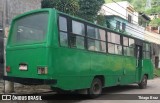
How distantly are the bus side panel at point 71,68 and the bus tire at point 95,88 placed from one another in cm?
36

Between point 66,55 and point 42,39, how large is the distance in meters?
1.02

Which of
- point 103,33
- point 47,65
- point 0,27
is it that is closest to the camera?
point 47,65

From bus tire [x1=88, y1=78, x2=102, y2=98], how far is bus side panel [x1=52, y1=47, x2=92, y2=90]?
36 cm

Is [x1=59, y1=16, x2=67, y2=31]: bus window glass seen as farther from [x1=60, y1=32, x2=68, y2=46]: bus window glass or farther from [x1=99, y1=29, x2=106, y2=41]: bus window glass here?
[x1=99, y1=29, x2=106, y2=41]: bus window glass

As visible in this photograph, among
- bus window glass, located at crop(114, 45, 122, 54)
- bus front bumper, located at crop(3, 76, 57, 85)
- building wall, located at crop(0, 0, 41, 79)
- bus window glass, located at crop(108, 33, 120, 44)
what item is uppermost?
building wall, located at crop(0, 0, 41, 79)

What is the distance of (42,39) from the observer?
Answer: 10555 mm

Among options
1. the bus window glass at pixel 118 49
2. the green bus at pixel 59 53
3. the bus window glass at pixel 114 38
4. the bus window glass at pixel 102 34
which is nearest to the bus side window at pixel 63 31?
the green bus at pixel 59 53

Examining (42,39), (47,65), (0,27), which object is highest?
(0,27)

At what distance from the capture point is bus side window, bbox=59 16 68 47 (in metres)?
10.8

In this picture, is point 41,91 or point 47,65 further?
point 41,91

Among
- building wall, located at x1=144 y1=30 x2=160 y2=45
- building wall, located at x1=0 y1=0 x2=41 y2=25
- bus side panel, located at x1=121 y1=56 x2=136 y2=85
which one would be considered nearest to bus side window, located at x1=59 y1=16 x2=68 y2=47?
bus side panel, located at x1=121 y1=56 x2=136 y2=85

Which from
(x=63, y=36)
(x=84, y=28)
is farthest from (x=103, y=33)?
(x=63, y=36)

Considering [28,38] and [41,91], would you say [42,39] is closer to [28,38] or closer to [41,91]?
[28,38]

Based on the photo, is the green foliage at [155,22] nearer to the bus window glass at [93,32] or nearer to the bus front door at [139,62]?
the bus front door at [139,62]
